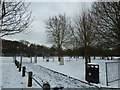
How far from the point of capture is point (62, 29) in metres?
33.8

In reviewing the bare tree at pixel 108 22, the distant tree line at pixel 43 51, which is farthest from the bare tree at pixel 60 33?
the bare tree at pixel 108 22

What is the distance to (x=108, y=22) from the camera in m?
15.4

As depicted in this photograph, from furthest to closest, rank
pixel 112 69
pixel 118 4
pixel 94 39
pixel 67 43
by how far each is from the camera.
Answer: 1. pixel 67 43
2. pixel 94 39
3. pixel 118 4
4. pixel 112 69

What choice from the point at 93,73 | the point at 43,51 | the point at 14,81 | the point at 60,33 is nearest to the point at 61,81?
the point at 93,73

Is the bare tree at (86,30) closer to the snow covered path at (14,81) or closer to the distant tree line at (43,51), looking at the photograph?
the distant tree line at (43,51)

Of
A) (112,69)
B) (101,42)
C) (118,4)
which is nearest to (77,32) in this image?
(101,42)

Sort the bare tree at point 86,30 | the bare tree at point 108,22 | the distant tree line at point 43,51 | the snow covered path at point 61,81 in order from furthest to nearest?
the distant tree line at point 43,51
the bare tree at point 86,30
the bare tree at point 108,22
the snow covered path at point 61,81

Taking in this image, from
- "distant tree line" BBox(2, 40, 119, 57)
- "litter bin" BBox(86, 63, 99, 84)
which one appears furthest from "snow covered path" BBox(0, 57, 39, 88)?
"distant tree line" BBox(2, 40, 119, 57)

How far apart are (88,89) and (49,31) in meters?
27.6

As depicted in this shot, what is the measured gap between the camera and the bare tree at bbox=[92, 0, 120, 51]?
14.8 metres

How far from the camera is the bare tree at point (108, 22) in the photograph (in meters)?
14.8

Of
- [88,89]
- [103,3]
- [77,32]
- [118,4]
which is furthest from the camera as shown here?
[77,32]

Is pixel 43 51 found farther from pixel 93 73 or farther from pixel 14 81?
pixel 93 73

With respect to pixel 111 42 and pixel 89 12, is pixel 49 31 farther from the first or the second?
pixel 111 42
